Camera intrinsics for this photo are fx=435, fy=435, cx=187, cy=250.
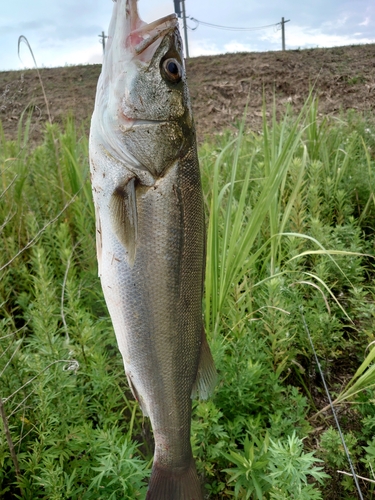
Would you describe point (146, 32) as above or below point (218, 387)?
above

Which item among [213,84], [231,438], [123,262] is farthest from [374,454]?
[213,84]

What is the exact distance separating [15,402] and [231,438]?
762 mm

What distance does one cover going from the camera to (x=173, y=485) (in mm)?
1041

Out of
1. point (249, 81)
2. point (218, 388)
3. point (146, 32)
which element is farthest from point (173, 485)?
point (249, 81)

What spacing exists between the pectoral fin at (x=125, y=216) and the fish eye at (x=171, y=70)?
0.29 metres

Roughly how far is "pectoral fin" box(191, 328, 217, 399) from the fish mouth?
2.40 feet

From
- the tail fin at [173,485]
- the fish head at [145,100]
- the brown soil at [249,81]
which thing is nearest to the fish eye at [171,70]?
the fish head at [145,100]

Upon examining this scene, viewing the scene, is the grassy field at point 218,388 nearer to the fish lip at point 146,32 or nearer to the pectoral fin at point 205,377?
the pectoral fin at point 205,377

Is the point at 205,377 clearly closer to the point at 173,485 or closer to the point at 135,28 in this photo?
the point at 173,485

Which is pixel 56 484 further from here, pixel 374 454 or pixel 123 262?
pixel 374 454

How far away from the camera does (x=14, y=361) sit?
4.89 feet

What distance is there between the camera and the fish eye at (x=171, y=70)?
3.43ft

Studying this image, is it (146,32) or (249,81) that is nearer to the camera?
(146,32)

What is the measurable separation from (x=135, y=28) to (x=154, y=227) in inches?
17.8
